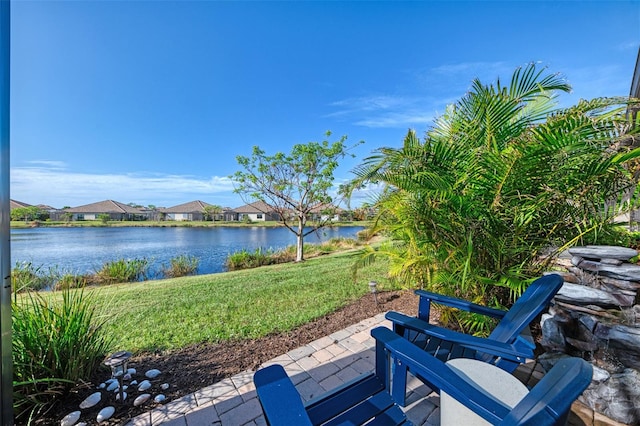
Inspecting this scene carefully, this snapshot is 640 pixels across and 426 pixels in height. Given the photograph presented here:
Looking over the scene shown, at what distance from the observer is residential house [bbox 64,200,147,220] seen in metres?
28.6

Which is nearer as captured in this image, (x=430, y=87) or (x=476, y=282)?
(x=476, y=282)

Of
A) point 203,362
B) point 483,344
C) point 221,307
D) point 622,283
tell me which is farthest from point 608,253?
point 221,307

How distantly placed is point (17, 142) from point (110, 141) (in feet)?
35.7

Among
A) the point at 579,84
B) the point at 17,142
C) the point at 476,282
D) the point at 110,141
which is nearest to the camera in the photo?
the point at 17,142

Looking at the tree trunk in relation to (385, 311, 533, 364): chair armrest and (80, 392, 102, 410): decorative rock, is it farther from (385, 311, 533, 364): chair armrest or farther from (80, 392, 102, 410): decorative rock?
(385, 311, 533, 364): chair armrest

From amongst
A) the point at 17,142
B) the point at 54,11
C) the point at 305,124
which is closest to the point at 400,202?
the point at 17,142

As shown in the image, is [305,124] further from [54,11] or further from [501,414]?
[501,414]

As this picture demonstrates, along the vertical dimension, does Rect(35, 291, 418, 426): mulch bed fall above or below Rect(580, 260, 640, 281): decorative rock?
below

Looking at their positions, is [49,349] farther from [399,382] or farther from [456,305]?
[456,305]

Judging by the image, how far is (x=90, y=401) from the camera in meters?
1.65

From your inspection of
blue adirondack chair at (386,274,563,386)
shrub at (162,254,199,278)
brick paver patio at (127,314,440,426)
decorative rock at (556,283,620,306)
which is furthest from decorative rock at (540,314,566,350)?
shrub at (162,254,199,278)

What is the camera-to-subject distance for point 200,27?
203 inches

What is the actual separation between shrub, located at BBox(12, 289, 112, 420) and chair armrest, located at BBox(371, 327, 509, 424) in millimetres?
2043

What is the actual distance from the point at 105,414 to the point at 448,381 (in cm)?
205
